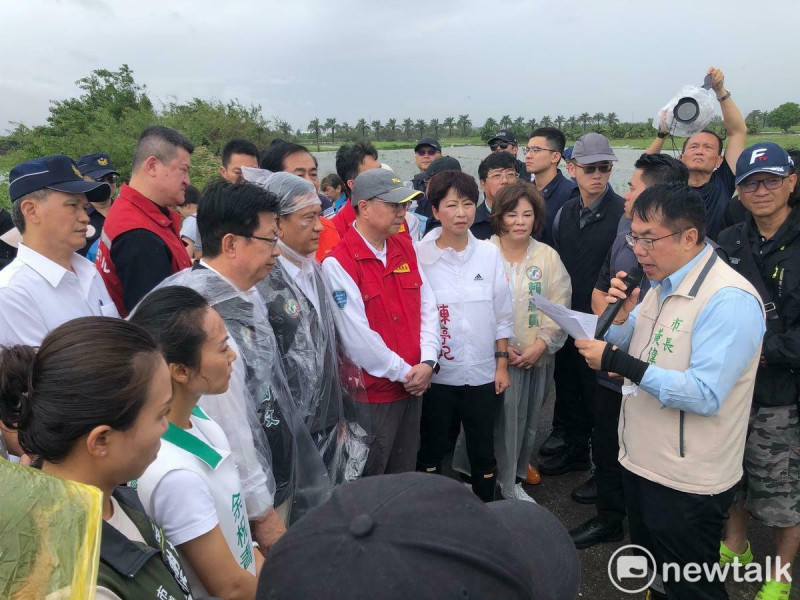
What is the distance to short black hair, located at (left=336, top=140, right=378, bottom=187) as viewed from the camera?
4414mm

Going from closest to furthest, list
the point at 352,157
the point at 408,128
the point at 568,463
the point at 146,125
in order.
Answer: the point at 568,463, the point at 352,157, the point at 146,125, the point at 408,128

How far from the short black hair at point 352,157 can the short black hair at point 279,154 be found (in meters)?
0.75

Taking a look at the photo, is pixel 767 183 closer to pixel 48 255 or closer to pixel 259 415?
pixel 259 415

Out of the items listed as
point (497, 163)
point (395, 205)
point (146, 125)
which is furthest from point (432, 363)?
point (146, 125)

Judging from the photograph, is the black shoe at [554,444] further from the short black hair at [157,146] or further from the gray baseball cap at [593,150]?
the short black hair at [157,146]

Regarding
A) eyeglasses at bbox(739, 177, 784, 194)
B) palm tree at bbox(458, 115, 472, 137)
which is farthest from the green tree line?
eyeglasses at bbox(739, 177, 784, 194)

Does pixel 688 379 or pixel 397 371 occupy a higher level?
pixel 688 379

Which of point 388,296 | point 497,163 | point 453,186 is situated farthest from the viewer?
point 497,163

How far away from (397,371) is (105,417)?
1758 millimetres

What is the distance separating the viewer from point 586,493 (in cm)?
336

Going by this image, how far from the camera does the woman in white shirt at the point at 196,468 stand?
128 cm

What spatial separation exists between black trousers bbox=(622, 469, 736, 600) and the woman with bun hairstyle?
6.12ft

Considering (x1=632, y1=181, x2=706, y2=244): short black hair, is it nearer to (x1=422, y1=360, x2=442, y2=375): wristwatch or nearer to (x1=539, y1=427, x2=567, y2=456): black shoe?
(x1=422, y1=360, x2=442, y2=375): wristwatch

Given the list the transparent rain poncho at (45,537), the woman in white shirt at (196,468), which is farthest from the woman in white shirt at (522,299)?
the transparent rain poncho at (45,537)
